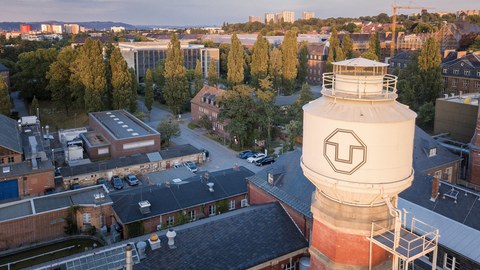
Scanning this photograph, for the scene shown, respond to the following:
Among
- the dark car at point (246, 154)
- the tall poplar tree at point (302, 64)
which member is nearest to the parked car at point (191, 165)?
the dark car at point (246, 154)

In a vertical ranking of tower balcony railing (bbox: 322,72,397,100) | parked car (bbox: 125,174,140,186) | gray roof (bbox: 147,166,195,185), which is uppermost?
tower balcony railing (bbox: 322,72,397,100)

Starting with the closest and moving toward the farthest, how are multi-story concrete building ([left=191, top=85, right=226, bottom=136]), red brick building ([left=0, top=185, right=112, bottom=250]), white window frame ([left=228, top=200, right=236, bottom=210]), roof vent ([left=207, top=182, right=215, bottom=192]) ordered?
red brick building ([left=0, top=185, right=112, bottom=250]) → roof vent ([left=207, top=182, right=215, bottom=192]) → white window frame ([left=228, top=200, right=236, bottom=210]) → multi-story concrete building ([left=191, top=85, right=226, bottom=136])

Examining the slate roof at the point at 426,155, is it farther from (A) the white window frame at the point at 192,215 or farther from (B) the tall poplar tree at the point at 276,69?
(B) the tall poplar tree at the point at 276,69

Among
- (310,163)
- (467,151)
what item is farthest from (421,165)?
(310,163)

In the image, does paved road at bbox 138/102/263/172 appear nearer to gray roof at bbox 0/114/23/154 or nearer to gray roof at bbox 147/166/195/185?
gray roof at bbox 147/166/195/185

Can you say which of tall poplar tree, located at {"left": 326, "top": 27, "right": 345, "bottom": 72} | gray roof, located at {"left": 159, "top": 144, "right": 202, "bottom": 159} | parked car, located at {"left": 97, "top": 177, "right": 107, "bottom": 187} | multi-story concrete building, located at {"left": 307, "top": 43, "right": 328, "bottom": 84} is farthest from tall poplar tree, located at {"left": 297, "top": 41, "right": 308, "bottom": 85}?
parked car, located at {"left": 97, "top": 177, "right": 107, "bottom": 187}

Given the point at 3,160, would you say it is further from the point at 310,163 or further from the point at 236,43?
the point at 236,43
